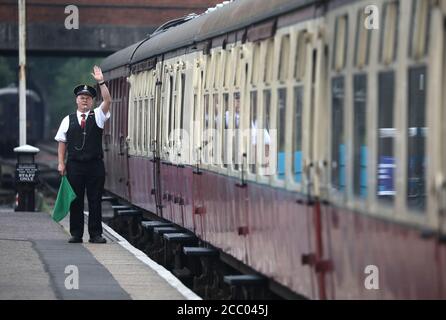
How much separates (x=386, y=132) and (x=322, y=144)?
1.61 feet

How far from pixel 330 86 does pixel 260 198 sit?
8.33ft

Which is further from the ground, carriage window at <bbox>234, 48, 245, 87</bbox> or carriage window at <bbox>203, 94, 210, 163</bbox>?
carriage window at <bbox>234, 48, 245, 87</bbox>

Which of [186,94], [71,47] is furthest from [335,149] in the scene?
[71,47]

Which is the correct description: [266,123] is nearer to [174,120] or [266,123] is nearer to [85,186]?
[85,186]

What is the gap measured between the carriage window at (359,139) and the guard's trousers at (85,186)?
29.4ft

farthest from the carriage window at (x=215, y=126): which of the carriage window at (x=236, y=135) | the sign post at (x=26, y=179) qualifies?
the sign post at (x=26, y=179)

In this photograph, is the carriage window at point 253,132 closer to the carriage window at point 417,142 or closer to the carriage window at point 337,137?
the carriage window at point 417,142

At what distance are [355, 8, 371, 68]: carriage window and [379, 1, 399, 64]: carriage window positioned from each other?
0.38 m

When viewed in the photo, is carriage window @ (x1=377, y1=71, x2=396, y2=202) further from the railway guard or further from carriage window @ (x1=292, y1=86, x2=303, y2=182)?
the railway guard

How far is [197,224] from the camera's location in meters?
16.1

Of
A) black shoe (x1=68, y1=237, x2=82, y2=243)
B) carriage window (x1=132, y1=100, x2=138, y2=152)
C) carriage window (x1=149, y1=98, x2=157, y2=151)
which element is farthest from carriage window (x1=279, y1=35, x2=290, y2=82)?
carriage window (x1=132, y1=100, x2=138, y2=152)

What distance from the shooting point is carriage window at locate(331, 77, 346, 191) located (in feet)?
30.2

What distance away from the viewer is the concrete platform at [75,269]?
1223 centimetres

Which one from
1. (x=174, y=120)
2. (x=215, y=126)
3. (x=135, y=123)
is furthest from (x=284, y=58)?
(x=135, y=123)
